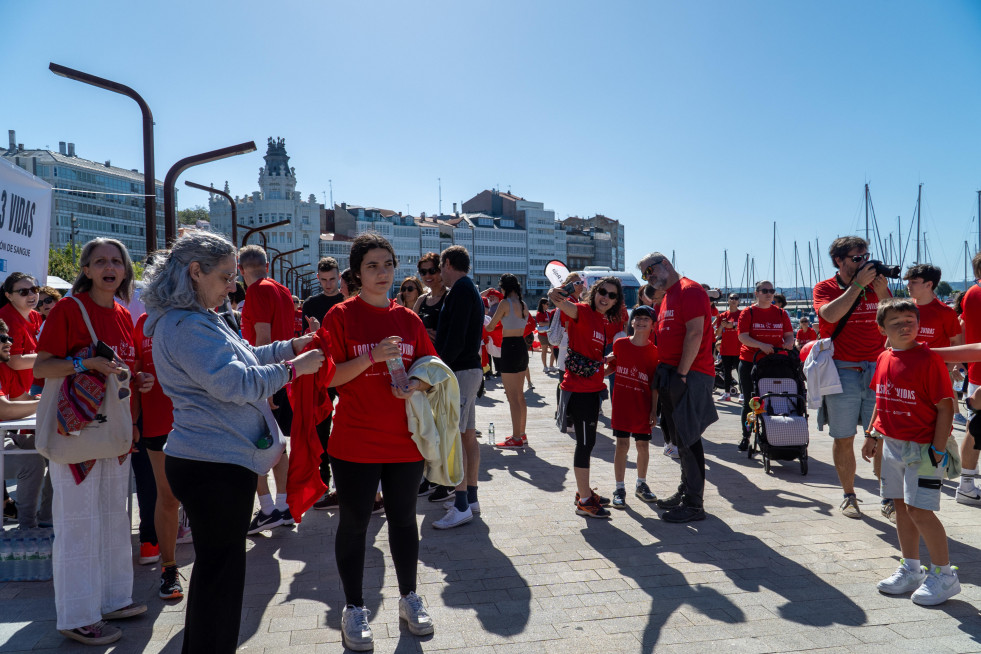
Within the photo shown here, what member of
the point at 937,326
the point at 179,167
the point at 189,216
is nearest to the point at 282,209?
the point at 189,216

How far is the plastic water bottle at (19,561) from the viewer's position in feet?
13.8

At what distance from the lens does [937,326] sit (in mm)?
5914

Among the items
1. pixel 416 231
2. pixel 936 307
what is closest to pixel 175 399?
pixel 936 307

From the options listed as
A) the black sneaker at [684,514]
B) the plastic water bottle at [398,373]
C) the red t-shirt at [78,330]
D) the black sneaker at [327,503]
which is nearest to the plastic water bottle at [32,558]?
the red t-shirt at [78,330]

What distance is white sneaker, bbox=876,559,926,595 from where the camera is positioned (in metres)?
3.88

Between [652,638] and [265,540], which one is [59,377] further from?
[652,638]

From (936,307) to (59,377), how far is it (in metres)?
6.44

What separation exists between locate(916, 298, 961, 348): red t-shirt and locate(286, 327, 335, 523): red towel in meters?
5.11

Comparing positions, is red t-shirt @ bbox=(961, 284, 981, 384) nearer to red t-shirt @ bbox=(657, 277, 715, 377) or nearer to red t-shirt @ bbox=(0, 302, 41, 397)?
red t-shirt @ bbox=(657, 277, 715, 377)

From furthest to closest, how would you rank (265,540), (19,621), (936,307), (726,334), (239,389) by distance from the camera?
(726,334), (936,307), (265,540), (19,621), (239,389)

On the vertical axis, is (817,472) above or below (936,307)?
below

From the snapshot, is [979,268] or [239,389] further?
[979,268]

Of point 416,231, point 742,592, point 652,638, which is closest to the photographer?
point 652,638

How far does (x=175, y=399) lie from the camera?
2.72 m
